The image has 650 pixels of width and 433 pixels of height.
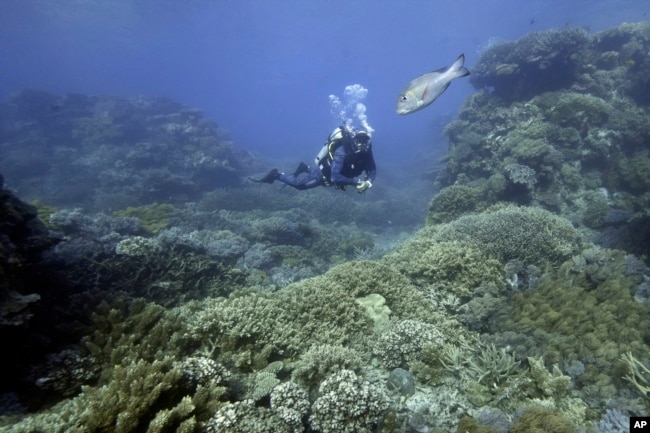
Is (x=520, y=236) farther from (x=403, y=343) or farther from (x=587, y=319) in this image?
(x=403, y=343)

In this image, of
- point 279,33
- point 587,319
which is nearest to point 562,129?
point 587,319

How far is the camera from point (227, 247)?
1065cm

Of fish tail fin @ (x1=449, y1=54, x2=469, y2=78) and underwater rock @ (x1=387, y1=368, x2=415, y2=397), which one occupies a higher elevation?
fish tail fin @ (x1=449, y1=54, x2=469, y2=78)

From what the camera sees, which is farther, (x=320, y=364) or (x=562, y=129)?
(x=562, y=129)

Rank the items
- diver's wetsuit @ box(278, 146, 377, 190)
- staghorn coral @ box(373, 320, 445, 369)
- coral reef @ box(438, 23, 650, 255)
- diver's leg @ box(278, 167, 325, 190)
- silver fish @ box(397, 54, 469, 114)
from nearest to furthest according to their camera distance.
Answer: silver fish @ box(397, 54, 469, 114) < staghorn coral @ box(373, 320, 445, 369) < diver's wetsuit @ box(278, 146, 377, 190) < diver's leg @ box(278, 167, 325, 190) < coral reef @ box(438, 23, 650, 255)

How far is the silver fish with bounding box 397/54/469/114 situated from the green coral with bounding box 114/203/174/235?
35.7 feet

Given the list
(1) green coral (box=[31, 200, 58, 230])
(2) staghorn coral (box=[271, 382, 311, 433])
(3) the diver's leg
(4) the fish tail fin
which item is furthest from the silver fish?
(1) green coral (box=[31, 200, 58, 230])

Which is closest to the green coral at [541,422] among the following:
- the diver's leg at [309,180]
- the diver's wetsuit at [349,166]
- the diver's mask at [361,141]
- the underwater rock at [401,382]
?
the underwater rock at [401,382]

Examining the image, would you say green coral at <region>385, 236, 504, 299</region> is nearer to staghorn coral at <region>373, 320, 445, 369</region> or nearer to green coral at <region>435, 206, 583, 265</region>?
green coral at <region>435, 206, 583, 265</region>

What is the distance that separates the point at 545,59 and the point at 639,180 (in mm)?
8346

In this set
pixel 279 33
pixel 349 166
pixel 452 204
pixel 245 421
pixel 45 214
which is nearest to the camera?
pixel 245 421

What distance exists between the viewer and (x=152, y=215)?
13766 millimetres

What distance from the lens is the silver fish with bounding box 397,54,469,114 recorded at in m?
4.65

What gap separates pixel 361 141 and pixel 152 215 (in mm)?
10004
